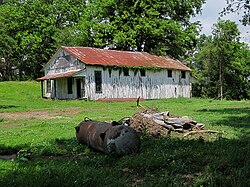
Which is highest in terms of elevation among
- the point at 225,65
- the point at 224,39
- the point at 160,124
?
the point at 224,39

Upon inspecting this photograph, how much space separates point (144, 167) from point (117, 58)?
31.3 metres

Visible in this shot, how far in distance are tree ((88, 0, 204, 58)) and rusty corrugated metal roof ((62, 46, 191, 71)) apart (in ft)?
15.4

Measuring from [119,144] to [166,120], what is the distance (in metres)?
3.90

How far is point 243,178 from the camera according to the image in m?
5.31

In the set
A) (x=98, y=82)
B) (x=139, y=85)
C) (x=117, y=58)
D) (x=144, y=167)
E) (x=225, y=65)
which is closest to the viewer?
(x=144, y=167)

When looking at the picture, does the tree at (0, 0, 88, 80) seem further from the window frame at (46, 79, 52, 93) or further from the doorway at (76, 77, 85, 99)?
the doorway at (76, 77, 85, 99)

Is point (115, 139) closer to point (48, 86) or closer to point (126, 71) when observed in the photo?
point (126, 71)

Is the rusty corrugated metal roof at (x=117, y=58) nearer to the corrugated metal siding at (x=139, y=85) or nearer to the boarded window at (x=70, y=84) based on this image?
the corrugated metal siding at (x=139, y=85)

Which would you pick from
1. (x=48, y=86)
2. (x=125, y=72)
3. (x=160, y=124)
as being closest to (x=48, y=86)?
(x=48, y=86)

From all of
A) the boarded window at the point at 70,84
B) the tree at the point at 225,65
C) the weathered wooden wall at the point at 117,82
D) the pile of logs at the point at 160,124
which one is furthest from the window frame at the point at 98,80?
the pile of logs at the point at 160,124

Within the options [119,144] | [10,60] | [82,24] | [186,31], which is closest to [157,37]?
[186,31]

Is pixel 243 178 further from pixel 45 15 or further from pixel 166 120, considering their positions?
pixel 45 15

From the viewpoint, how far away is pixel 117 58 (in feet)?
122

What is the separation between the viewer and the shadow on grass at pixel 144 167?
17.9 ft
